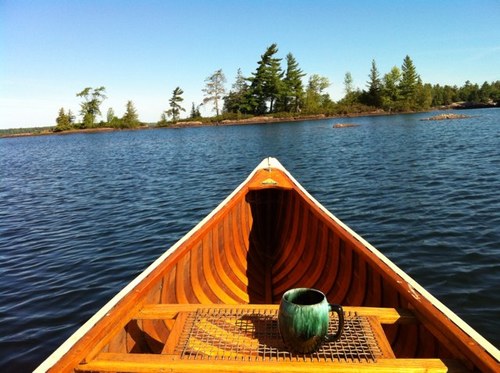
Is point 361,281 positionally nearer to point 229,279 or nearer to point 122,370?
point 229,279

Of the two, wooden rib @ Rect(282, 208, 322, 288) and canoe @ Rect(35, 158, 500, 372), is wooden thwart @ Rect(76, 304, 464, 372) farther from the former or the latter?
wooden rib @ Rect(282, 208, 322, 288)

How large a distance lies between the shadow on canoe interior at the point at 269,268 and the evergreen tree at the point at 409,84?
99.2 m

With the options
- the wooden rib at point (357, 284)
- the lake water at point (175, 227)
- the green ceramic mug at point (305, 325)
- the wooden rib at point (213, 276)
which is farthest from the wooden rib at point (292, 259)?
the green ceramic mug at point (305, 325)

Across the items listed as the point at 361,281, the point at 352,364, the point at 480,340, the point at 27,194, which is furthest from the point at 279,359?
the point at 27,194

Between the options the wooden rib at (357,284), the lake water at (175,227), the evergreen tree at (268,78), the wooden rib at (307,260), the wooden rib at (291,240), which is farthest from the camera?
the evergreen tree at (268,78)

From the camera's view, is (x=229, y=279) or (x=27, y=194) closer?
(x=229, y=279)

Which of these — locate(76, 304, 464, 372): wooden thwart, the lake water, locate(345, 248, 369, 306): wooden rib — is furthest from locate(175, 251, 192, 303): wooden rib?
the lake water

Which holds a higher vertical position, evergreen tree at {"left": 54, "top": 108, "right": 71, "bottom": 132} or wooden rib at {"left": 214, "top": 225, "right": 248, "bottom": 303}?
evergreen tree at {"left": 54, "top": 108, "right": 71, "bottom": 132}

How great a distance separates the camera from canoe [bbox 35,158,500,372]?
2174 mm

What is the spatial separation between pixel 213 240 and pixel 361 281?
2.17 m

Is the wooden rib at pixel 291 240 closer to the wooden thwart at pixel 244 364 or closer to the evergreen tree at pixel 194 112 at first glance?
the wooden thwart at pixel 244 364

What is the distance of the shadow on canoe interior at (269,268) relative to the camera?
10.3 ft

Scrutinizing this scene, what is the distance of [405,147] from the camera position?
26.0 meters

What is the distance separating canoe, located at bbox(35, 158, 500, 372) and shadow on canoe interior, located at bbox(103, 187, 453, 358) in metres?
0.02
